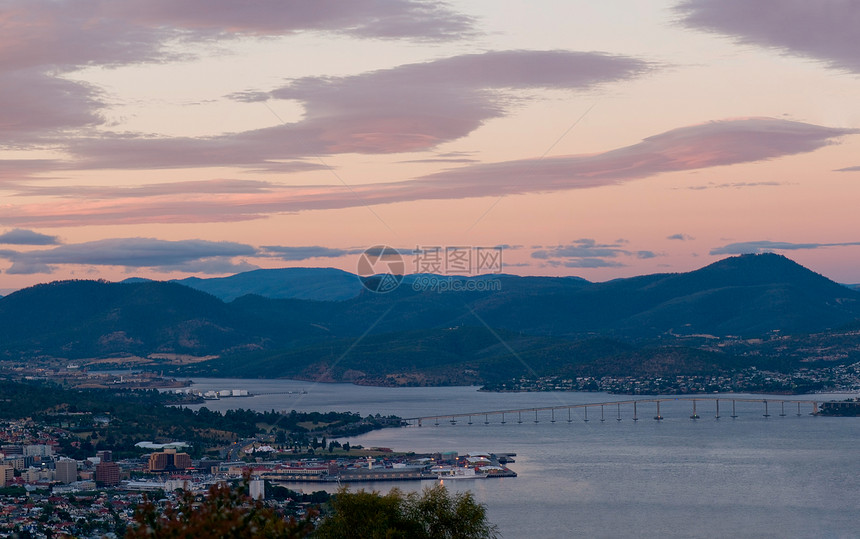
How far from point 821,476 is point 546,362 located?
8652cm

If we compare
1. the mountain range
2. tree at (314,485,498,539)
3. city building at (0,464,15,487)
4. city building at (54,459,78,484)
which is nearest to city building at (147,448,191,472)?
city building at (54,459,78,484)

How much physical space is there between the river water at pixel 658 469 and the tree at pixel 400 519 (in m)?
16.7

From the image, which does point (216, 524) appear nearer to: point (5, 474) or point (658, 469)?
point (5, 474)

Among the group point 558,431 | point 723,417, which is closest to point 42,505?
point 558,431

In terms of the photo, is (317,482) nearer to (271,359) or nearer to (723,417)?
(723,417)

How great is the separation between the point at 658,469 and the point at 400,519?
122 ft

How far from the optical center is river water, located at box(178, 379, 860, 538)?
44000 millimetres

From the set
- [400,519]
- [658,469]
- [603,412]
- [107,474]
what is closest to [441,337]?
[603,412]

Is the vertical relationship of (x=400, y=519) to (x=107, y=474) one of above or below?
above

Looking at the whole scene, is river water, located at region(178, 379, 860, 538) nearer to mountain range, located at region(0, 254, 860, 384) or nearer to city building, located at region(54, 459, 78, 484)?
city building, located at region(54, 459, 78, 484)

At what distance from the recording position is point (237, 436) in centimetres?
7819

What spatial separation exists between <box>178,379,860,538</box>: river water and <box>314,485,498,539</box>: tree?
54.8 ft

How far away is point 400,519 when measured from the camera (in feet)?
80.3

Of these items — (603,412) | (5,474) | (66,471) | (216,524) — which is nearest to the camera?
(216,524)
